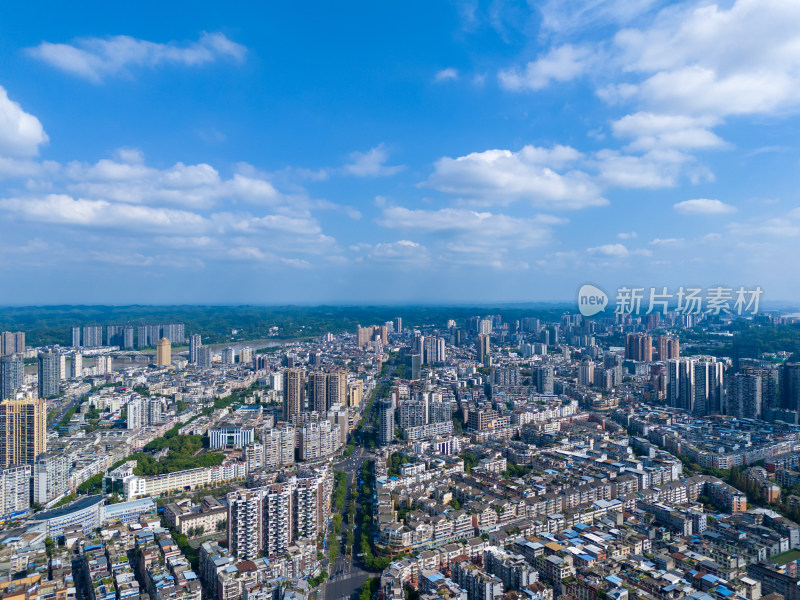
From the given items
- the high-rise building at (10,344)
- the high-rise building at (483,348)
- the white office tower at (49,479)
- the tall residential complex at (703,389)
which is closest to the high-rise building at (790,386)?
the tall residential complex at (703,389)

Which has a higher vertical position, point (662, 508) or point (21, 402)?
point (21, 402)

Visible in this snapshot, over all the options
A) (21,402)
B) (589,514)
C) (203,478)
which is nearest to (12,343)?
(21,402)

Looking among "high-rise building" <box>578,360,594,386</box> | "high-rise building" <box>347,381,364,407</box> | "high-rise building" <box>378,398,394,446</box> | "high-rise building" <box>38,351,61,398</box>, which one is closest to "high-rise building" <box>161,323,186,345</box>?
"high-rise building" <box>38,351,61,398</box>

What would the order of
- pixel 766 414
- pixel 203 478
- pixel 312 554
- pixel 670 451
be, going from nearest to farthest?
pixel 312 554, pixel 203 478, pixel 670 451, pixel 766 414

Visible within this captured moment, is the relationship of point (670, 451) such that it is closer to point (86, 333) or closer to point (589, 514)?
point (589, 514)

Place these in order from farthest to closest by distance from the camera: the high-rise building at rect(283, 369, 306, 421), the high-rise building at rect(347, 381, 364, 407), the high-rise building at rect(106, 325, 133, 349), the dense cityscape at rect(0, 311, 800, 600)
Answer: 1. the high-rise building at rect(106, 325, 133, 349)
2. the high-rise building at rect(347, 381, 364, 407)
3. the high-rise building at rect(283, 369, 306, 421)
4. the dense cityscape at rect(0, 311, 800, 600)
